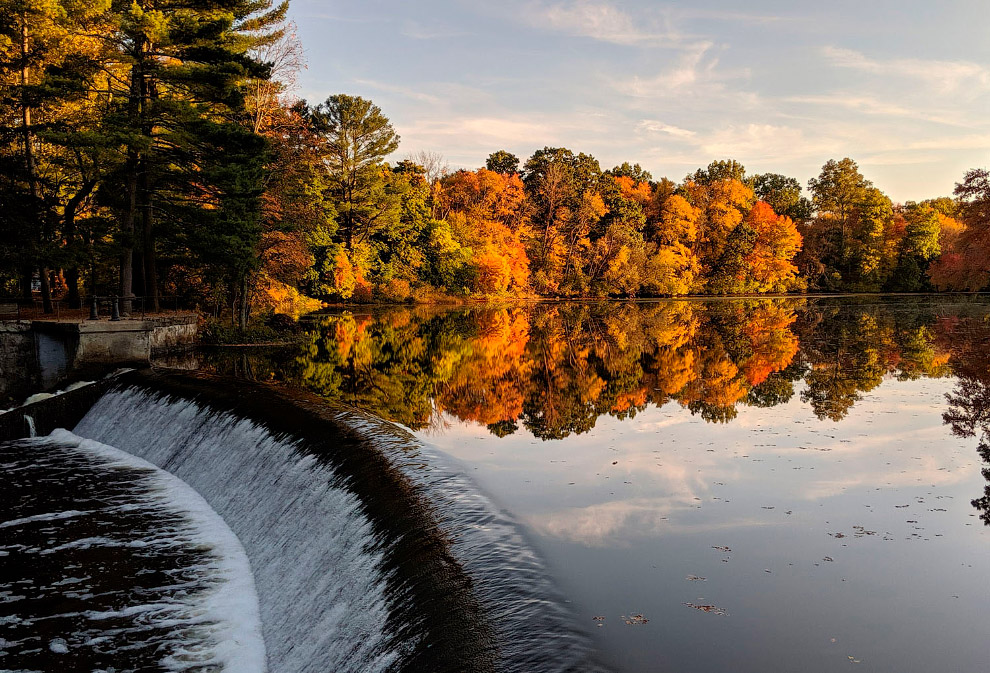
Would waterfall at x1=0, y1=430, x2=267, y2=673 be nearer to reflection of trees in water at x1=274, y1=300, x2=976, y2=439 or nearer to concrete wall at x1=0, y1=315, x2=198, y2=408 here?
reflection of trees in water at x1=274, y1=300, x2=976, y2=439

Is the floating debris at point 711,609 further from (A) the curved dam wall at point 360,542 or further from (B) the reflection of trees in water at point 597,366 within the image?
(B) the reflection of trees in water at point 597,366

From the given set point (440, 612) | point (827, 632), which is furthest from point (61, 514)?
point (827, 632)

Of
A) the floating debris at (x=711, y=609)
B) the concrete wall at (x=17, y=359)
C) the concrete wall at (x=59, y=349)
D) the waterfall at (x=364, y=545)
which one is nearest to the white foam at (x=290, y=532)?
the waterfall at (x=364, y=545)

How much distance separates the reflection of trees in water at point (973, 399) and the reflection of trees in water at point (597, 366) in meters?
0.60

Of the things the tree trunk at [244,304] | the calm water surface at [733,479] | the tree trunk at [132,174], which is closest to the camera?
the calm water surface at [733,479]

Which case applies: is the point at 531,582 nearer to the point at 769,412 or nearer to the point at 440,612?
the point at 440,612

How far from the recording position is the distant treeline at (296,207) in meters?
20.7

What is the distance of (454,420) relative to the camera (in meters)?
13.3

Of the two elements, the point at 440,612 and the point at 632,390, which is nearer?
the point at 440,612

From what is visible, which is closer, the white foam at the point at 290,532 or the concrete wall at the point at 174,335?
the white foam at the point at 290,532

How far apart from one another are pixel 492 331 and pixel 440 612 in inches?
991

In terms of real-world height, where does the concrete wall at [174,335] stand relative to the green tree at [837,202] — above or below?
below

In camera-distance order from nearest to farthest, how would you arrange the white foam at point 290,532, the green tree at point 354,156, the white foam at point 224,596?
the white foam at point 290,532, the white foam at point 224,596, the green tree at point 354,156

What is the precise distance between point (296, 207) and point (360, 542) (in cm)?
2314
